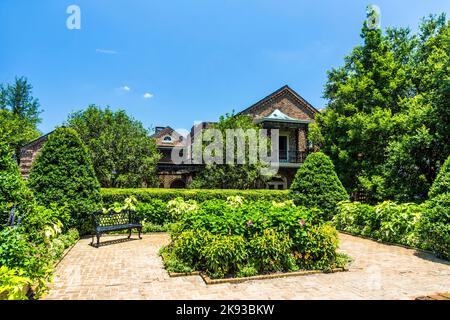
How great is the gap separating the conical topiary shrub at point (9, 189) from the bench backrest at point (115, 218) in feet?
13.1

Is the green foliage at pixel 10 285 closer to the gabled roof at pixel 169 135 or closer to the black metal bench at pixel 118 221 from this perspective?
the black metal bench at pixel 118 221

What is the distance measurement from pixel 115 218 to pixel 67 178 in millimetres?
2088

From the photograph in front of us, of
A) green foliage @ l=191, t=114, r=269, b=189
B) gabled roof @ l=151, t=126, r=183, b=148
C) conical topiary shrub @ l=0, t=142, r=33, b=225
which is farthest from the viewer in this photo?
gabled roof @ l=151, t=126, r=183, b=148

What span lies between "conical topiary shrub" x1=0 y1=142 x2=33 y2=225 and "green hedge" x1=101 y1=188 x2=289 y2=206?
660 cm

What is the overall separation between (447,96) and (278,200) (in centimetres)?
794

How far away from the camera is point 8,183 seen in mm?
5574

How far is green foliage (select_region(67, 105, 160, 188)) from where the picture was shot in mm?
18531

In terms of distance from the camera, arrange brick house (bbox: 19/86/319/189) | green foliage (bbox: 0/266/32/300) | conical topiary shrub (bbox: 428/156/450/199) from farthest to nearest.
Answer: brick house (bbox: 19/86/319/189) → conical topiary shrub (bbox: 428/156/450/199) → green foliage (bbox: 0/266/32/300)

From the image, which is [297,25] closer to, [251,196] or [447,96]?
[447,96]

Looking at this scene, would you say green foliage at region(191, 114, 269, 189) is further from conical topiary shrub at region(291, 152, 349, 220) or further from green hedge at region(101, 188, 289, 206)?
conical topiary shrub at region(291, 152, 349, 220)

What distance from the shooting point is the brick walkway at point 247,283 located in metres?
4.93

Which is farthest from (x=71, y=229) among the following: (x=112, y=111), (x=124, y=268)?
(x=112, y=111)

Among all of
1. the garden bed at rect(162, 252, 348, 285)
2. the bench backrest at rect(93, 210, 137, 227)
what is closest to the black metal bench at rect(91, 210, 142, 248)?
the bench backrest at rect(93, 210, 137, 227)

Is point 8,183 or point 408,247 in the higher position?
Result: point 8,183
